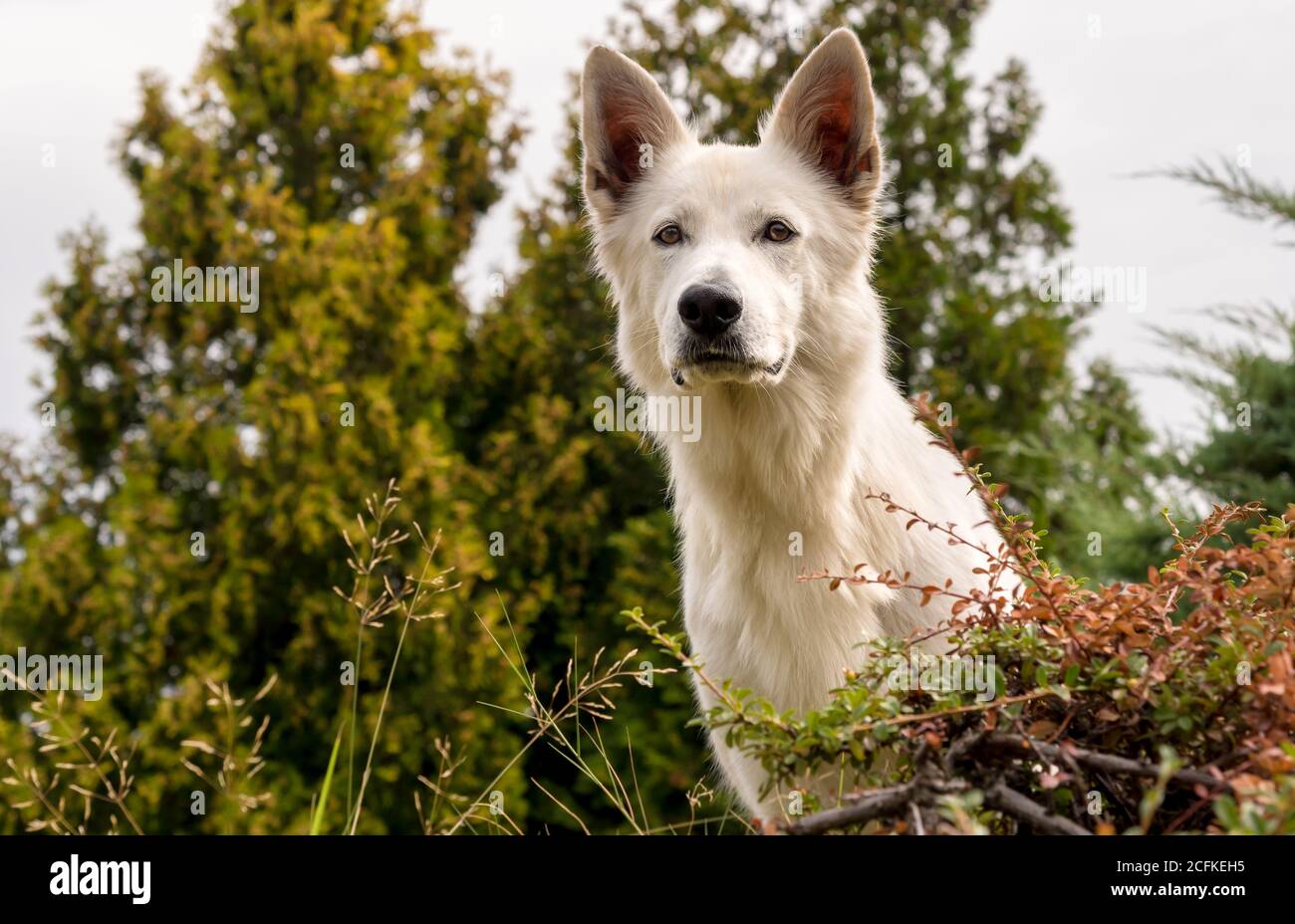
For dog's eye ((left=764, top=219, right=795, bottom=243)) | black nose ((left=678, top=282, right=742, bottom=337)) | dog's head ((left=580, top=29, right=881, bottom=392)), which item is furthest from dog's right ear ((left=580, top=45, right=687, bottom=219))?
black nose ((left=678, top=282, right=742, bottom=337))

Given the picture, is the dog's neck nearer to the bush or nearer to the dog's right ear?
the dog's right ear

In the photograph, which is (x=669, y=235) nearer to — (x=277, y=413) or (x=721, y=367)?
(x=721, y=367)

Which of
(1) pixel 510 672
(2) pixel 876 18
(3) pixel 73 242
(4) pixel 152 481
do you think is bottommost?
(1) pixel 510 672

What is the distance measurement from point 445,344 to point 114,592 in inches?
145

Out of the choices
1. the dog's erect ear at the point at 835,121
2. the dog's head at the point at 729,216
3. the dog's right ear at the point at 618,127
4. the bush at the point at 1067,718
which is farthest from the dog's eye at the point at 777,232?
the bush at the point at 1067,718

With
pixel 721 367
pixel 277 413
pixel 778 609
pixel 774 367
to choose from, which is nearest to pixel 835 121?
pixel 774 367

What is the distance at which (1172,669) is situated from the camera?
6.07 ft

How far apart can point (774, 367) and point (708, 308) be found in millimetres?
324

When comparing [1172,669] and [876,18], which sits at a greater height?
[876,18]

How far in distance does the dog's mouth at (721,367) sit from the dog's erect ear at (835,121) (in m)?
1.02

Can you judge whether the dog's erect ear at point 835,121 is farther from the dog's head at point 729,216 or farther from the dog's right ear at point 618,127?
the dog's right ear at point 618,127

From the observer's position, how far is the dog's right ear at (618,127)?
14.3ft

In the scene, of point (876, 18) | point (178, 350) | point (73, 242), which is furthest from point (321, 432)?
point (876, 18)

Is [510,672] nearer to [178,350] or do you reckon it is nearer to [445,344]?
[445,344]
